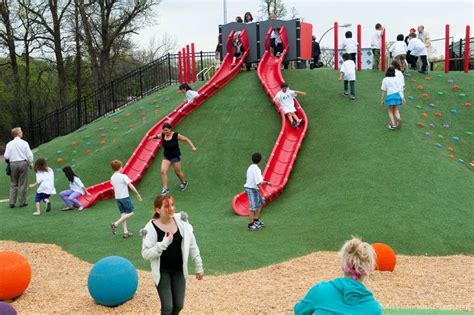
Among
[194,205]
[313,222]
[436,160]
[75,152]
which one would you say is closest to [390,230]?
[313,222]

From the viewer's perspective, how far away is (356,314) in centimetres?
350

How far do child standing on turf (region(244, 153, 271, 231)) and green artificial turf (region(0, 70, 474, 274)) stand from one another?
0.32 metres

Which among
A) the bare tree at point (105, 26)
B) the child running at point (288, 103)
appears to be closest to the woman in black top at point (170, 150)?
the child running at point (288, 103)

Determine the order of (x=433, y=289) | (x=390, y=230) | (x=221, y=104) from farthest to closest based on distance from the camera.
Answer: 1. (x=221, y=104)
2. (x=390, y=230)
3. (x=433, y=289)

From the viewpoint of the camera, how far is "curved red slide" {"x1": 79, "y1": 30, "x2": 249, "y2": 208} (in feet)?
47.8

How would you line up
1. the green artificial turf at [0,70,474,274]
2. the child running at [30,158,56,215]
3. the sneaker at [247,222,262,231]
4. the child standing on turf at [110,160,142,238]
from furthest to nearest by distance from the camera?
the child running at [30,158,56,215] < the sneaker at [247,222,262,231] < the child standing on turf at [110,160,142,238] < the green artificial turf at [0,70,474,274]

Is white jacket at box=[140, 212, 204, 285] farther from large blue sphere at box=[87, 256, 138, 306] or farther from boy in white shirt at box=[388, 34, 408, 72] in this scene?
boy in white shirt at box=[388, 34, 408, 72]

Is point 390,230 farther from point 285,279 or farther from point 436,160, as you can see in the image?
point 436,160

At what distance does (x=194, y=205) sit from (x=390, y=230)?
199 inches

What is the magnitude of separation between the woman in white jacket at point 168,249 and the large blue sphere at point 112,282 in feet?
5.74

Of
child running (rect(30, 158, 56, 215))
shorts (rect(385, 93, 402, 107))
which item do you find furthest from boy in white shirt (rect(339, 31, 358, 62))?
child running (rect(30, 158, 56, 215))

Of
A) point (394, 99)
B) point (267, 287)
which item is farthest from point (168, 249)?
point (394, 99)

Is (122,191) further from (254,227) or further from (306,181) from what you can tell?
(306,181)

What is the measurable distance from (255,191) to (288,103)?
18.0 feet
